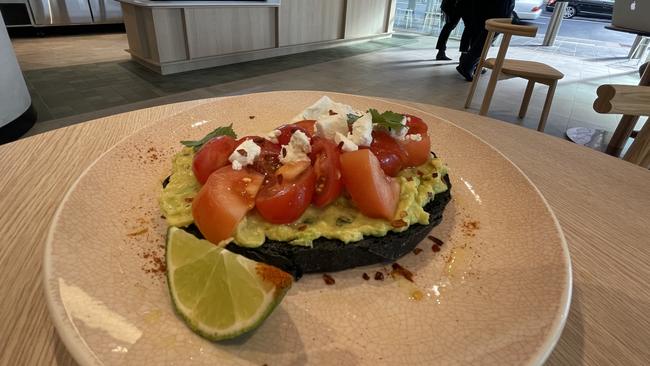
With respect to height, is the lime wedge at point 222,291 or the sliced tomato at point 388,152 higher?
the sliced tomato at point 388,152

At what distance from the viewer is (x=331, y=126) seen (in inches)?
47.4

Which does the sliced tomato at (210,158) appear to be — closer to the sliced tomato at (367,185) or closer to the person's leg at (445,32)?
the sliced tomato at (367,185)

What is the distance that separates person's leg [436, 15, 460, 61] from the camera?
7270 mm

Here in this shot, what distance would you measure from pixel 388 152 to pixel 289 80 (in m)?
5.19

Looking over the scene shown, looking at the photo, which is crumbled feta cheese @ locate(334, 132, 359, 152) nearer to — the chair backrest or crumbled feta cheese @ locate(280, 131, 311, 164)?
crumbled feta cheese @ locate(280, 131, 311, 164)

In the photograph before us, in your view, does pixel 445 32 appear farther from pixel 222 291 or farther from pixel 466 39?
pixel 222 291

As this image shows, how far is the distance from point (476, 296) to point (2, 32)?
4.75 m

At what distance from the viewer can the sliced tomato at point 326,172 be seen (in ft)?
3.40

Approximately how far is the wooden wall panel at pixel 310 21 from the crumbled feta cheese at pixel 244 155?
7172 mm

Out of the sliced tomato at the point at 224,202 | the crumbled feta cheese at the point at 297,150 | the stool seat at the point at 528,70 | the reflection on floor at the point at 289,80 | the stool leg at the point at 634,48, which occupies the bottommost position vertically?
the reflection on floor at the point at 289,80

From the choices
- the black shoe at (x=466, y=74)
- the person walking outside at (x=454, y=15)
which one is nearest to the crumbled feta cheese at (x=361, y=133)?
the black shoe at (x=466, y=74)

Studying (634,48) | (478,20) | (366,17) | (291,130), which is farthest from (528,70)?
(634,48)

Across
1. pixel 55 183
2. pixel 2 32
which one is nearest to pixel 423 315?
pixel 55 183

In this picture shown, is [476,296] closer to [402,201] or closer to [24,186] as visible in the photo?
[402,201]
